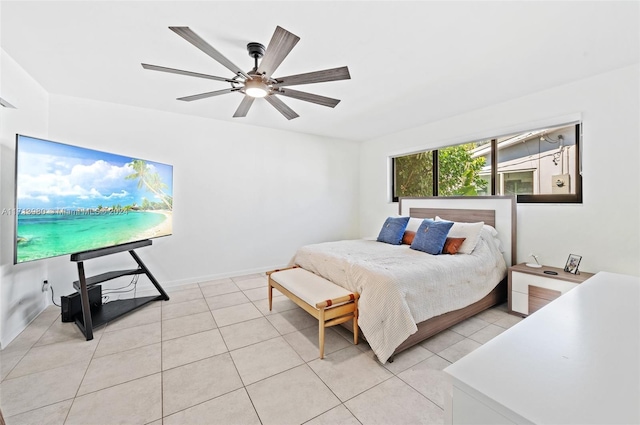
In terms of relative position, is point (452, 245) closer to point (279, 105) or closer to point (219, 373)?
point (279, 105)

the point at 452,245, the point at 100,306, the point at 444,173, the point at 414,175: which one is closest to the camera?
the point at 100,306

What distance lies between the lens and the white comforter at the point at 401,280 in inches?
79.4

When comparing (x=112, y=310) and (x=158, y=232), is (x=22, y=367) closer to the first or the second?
(x=112, y=310)

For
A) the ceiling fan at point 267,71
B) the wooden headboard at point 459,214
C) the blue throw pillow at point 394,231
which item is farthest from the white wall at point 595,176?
the ceiling fan at point 267,71

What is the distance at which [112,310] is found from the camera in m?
2.83

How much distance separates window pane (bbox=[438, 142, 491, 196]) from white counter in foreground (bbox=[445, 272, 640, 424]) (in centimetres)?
324

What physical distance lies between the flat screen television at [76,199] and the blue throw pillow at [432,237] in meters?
3.21

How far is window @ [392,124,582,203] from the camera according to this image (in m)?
2.92

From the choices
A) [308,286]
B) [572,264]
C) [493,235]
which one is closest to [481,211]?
[493,235]

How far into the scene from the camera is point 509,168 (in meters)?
3.43

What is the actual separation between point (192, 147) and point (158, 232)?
4.42 ft

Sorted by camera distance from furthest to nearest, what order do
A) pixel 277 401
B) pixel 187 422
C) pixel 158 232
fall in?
pixel 158 232, pixel 277 401, pixel 187 422

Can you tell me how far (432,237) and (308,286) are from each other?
5.31 ft

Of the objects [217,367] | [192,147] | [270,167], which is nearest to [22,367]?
[217,367]
